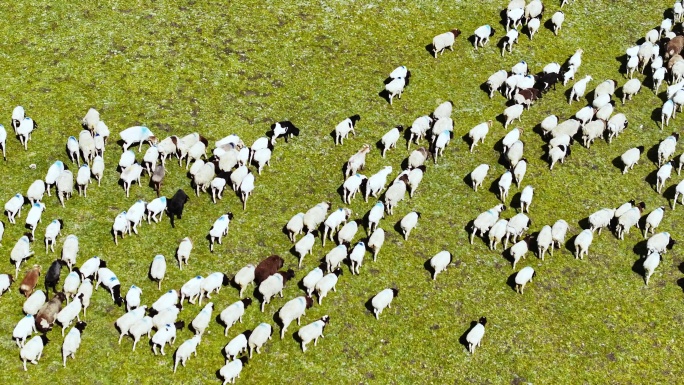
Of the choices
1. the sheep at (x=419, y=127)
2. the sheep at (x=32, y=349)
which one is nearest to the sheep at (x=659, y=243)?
the sheep at (x=419, y=127)

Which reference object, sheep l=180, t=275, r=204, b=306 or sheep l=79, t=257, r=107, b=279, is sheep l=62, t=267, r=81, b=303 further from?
sheep l=180, t=275, r=204, b=306

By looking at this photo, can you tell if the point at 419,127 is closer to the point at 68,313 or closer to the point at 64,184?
the point at 64,184

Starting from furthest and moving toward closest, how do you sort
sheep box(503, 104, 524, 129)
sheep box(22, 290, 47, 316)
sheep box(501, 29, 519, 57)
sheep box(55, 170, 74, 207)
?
sheep box(501, 29, 519, 57) → sheep box(503, 104, 524, 129) → sheep box(55, 170, 74, 207) → sheep box(22, 290, 47, 316)

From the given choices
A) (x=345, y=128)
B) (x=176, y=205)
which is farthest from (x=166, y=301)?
(x=345, y=128)

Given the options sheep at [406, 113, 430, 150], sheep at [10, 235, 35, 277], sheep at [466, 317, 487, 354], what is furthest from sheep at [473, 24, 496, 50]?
sheep at [10, 235, 35, 277]

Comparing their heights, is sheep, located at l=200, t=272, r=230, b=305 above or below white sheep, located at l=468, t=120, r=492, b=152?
above

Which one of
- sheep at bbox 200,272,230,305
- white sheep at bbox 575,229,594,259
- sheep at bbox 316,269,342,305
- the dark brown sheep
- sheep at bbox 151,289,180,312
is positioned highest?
sheep at bbox 151,289,180,312

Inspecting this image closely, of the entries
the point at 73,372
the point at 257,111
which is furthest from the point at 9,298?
the point at 257,111
